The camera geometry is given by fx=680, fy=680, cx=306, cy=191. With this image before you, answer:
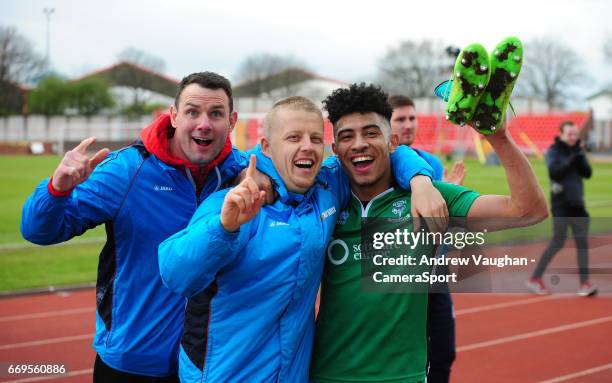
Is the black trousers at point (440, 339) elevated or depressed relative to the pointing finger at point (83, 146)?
depressed

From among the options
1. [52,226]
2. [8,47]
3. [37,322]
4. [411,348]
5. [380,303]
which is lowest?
[37,322]

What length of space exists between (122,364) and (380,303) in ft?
4.40

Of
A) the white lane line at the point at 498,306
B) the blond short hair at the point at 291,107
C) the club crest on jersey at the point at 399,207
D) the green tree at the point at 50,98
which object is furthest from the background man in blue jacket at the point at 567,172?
the green tree at the point at 50,98

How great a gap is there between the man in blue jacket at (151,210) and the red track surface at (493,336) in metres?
3.10

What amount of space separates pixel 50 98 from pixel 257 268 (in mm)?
56449

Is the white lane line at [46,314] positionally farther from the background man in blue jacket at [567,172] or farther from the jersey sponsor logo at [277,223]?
the jersey sponsor logo at [277,223]

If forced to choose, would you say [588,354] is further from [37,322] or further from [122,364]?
[37,322]

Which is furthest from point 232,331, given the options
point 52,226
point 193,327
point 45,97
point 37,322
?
point 45,97

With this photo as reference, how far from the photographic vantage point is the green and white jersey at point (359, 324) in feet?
9.29

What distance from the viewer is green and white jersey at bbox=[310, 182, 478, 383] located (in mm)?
2832

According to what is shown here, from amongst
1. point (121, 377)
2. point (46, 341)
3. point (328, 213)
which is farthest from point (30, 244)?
point (328, 213)

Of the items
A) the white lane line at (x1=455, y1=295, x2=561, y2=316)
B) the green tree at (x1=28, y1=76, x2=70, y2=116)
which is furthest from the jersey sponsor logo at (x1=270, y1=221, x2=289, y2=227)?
the green tree at (x1=28, y1=76, x2=70, y2=116)

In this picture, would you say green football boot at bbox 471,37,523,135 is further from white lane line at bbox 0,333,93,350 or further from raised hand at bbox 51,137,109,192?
white lane line at bbox 0,333,93,350

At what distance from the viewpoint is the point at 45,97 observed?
178ft
